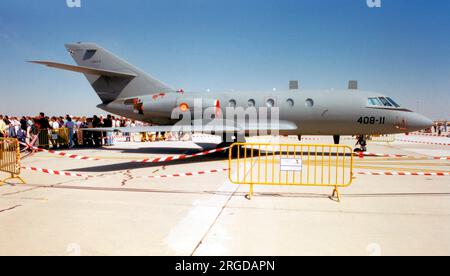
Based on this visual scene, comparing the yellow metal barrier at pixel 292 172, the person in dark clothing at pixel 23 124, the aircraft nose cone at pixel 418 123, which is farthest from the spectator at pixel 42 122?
the aircraft nose cone at pixel 418 123

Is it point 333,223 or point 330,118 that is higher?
point 330,118

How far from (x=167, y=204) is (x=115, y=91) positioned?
10.8 metres

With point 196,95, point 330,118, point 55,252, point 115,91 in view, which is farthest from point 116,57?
point 55,252

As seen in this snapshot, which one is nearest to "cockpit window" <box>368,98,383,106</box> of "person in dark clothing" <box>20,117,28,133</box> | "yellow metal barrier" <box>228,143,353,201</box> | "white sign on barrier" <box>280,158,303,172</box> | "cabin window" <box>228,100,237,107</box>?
"yellow metal barrier" <box>228,143,353,201</box>

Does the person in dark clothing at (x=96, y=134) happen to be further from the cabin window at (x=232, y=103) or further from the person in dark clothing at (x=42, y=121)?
the cabin window at (x=232, y=103)

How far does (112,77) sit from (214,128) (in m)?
6.40

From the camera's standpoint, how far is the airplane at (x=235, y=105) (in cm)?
1230

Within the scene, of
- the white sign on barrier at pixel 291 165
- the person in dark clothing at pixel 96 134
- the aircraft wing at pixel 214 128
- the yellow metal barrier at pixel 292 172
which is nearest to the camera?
the yellow metal barrier at pixel 292 172

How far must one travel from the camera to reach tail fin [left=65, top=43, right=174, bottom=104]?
562 inches

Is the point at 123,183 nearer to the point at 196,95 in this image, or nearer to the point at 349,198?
the point at 349,198

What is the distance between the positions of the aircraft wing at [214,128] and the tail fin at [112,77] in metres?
3.16

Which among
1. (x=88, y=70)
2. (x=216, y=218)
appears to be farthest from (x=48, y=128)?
(x=216, y=218)

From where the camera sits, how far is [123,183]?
7.49m

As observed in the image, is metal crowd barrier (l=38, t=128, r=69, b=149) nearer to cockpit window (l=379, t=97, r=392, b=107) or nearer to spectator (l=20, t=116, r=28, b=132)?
spectator (l=20, t=116, r=28, b=132)
